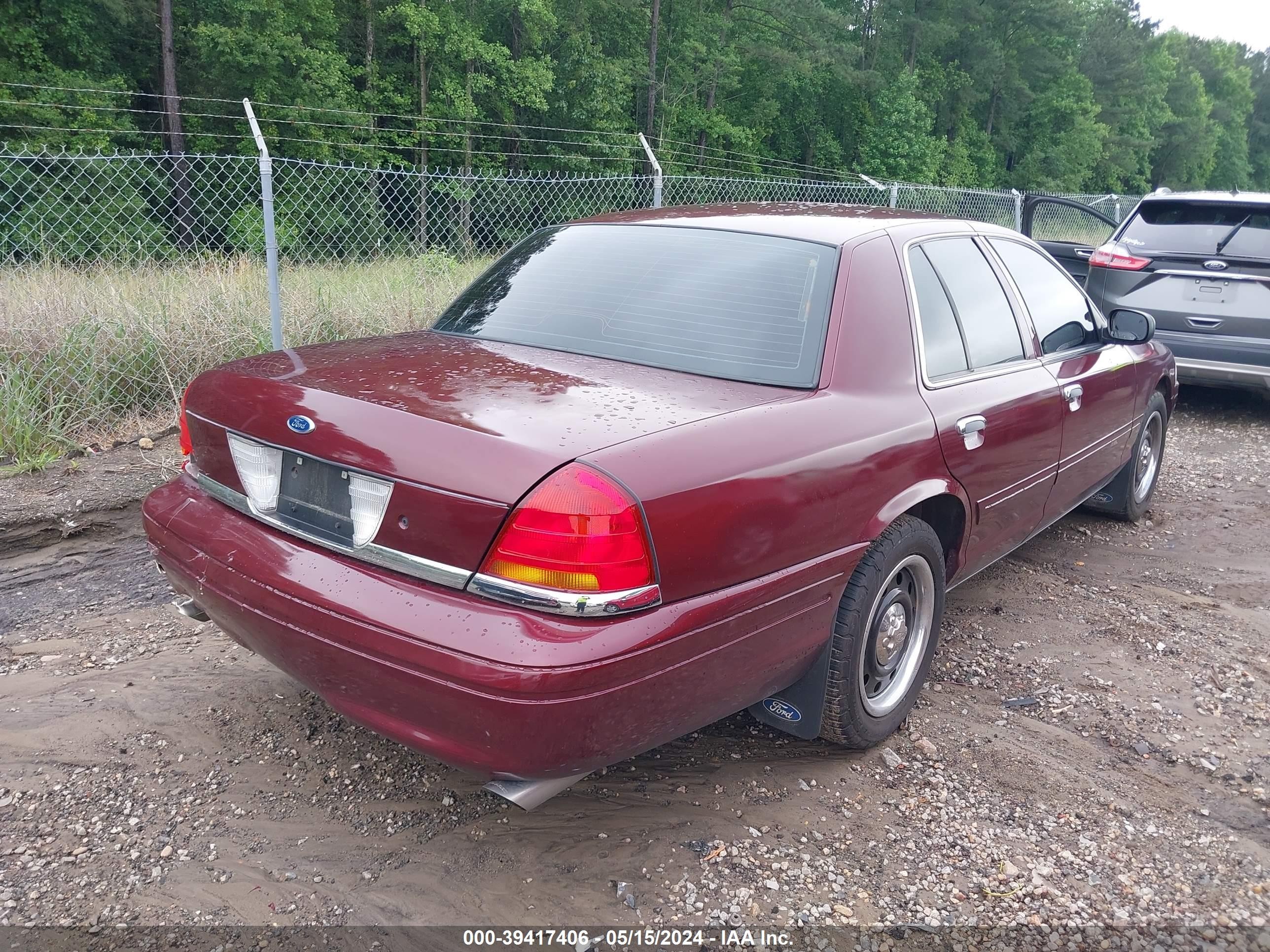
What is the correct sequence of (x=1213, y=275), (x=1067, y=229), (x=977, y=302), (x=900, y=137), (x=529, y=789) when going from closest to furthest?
(x=529, y=789) → (x=977, y=302) → (x=1213, y=275) → (x=1067, y=229) → (x=900, y=137)

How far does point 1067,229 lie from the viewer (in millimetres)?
19422

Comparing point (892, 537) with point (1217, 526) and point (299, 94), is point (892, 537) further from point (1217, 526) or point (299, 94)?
point (299, 94)

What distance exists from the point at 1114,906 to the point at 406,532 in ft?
6.39

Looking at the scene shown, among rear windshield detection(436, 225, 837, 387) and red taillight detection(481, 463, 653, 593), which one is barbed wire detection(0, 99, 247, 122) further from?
red taillight detection(481, 463, 653, 593)

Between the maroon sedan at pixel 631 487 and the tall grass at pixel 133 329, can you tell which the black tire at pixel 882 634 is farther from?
the tall grass at pixel 133 329

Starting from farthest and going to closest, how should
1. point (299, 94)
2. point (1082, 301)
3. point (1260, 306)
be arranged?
point (299, 94), point (1260, 306), point (1082, 301)

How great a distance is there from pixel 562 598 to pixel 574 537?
0.44 feet

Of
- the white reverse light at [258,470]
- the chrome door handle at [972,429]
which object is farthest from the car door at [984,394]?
the white reverse light at [258,470]

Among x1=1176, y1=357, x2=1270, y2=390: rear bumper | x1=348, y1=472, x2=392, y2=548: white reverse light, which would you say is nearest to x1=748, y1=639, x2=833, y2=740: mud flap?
x1=348, y1=472, x2=392, y2=548: white reverse light

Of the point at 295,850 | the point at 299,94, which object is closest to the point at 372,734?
the point at 295,850

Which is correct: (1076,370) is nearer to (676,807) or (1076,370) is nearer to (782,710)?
(782,710)

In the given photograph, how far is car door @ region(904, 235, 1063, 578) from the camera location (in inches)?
120

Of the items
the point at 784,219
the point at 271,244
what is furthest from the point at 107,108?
the point at 784,219

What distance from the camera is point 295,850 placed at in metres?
2.47
